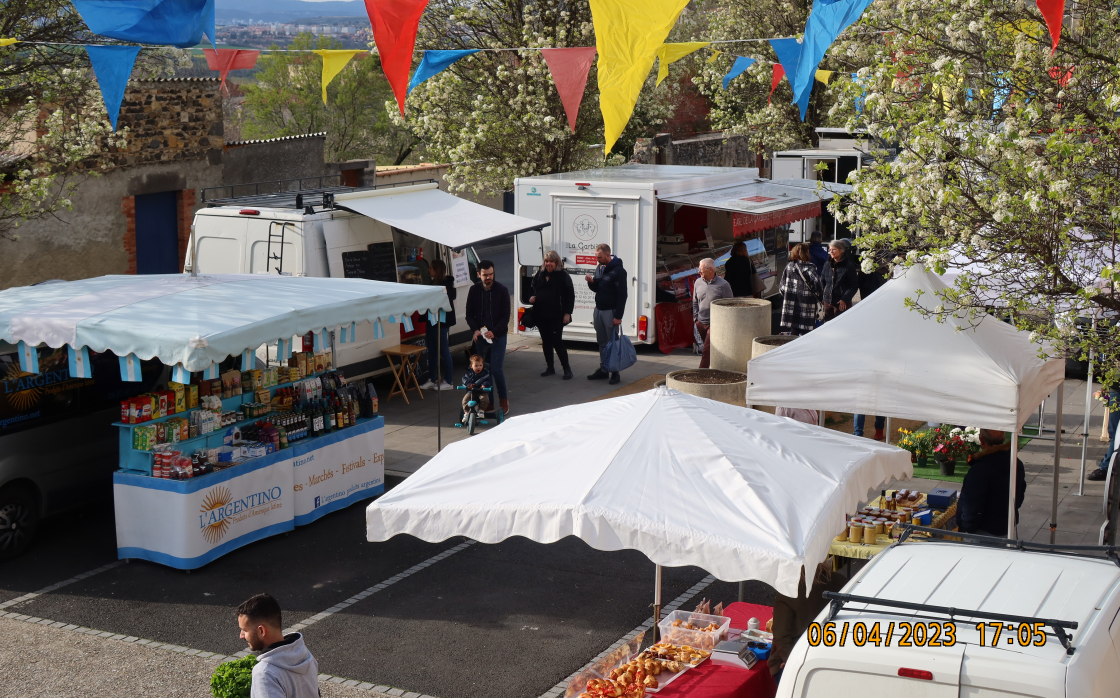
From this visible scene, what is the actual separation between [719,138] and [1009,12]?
898 inches

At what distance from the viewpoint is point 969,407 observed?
26.1 ft

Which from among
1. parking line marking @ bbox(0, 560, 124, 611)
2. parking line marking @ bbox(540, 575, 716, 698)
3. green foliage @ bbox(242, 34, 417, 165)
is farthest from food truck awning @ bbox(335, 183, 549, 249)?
green foliage @ bbox(242, 34, 417, 165)

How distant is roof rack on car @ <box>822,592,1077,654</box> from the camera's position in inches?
158

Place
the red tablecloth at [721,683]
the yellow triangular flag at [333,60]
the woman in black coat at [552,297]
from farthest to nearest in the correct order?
the woman in black coat at [552,297] < the yellow triangular flag at [333,60] < the red tablecloth at [721,683]

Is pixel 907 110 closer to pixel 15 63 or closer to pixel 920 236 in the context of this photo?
pixel 920 236

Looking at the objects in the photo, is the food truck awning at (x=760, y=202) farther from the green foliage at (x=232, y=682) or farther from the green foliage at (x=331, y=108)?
the green foliage at (x=331, y=108)

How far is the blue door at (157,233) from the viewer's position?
66.8ft

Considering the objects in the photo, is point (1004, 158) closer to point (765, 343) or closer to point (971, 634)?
point (971, 634)

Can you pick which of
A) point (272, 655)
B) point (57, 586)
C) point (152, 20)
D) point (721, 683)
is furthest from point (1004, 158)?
point (57, 586)

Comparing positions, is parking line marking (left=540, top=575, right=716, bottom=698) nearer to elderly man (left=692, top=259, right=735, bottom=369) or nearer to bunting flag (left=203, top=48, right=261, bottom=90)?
elderly man (left=692, top=259, right=735, bottom=369)

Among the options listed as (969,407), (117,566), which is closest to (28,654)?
(117,566)

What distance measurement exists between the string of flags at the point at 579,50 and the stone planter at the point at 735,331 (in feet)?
10.2

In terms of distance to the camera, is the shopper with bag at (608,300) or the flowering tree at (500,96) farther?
the flowering tree at (500,96)

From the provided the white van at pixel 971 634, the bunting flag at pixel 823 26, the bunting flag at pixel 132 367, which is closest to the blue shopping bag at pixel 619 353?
the bunting flag at pixel 823 26
